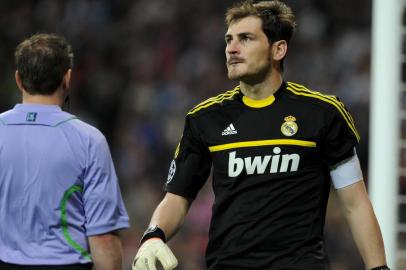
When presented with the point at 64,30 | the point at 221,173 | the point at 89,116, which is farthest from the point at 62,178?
the point at 64,30

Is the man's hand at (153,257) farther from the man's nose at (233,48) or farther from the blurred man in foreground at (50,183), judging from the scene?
the man's nose at (233,48)

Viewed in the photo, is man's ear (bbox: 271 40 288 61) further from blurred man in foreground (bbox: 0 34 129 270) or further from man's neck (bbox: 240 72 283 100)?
blurred man in foreground (bbox: 0 34 129 270)

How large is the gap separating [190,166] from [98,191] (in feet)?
1.53

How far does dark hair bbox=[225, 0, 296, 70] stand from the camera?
432cm

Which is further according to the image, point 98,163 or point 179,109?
point 179,109

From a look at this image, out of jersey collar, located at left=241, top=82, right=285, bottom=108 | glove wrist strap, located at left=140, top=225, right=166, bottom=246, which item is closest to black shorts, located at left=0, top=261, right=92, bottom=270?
glove wrist strap, located at left=140, top=225, right=166, bottom=246

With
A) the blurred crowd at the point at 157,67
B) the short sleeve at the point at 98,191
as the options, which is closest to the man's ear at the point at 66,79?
the short sleeve at the point at 98,191

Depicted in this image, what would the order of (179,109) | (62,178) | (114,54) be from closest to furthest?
(62,178), (179,109), (114,54)

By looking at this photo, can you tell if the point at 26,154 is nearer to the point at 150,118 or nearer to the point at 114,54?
the point at 150,118

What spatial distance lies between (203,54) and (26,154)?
23.3 ft

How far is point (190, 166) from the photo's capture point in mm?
4266

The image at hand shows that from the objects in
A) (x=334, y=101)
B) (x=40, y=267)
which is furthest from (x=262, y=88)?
(x=40, y=267)

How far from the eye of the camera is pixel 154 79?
36.7ft

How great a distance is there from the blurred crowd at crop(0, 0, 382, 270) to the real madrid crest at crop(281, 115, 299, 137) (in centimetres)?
437
